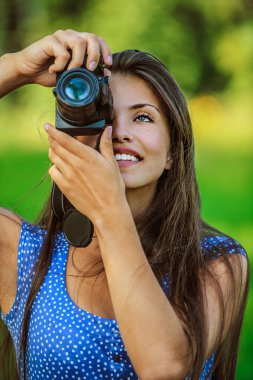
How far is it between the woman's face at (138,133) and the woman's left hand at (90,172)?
0.22 meters

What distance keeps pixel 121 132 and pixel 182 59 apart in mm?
2961

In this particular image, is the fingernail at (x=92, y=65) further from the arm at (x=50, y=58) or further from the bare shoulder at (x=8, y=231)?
the bare shoulder at (x=8, y=231)

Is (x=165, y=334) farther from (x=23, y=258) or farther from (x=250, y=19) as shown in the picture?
(x=250, y=19)

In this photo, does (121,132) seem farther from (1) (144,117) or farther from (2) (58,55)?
(2) (58,55)

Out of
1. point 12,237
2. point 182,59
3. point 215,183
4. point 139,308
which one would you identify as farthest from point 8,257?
point 182,59

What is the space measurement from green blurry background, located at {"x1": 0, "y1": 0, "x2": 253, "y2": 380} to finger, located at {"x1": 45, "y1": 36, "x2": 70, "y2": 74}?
2.32m

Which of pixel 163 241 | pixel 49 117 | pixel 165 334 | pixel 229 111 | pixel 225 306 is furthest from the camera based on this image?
pixel 229 111

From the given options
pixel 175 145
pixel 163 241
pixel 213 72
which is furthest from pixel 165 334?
pixel 213 72

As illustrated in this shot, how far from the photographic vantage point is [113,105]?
1657 mm

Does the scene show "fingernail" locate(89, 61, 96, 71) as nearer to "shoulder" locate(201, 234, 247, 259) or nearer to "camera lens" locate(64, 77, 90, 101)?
"camera lens" locate(64, 77, 90, 101)

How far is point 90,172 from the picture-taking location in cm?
144

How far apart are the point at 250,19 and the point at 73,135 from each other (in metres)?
3.30

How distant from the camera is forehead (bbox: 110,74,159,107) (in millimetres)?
1754

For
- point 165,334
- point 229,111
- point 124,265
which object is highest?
point 229,111
